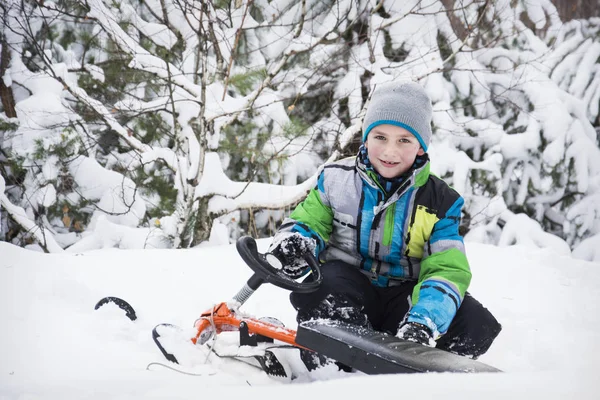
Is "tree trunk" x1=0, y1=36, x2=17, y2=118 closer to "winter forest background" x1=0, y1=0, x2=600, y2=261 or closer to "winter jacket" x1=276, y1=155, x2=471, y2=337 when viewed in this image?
"winter forest background" x1=0, y1=0, x2=600, y2=261

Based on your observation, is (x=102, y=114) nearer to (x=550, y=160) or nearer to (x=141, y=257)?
(x=141, y=257)

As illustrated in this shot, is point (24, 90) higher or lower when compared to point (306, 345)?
higher

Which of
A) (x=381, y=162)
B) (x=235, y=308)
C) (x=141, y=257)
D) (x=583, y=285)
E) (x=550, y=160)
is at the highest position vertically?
(x=550, y=160)

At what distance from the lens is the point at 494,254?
11.8ft

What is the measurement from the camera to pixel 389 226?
1.81 meters

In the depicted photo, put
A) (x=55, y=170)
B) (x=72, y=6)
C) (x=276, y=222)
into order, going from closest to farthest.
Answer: (x=72, y=6) → (x=55, y=170) → (x=276, y=222)

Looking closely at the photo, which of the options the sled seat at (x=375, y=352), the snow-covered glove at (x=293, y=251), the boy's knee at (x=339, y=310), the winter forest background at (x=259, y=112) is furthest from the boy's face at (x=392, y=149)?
the winter forest background at (x=259, y=112)

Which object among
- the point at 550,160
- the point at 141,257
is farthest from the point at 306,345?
the point at 550,160

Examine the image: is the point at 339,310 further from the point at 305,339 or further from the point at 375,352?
the point at 375,352

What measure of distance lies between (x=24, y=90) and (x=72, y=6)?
4.90 ft

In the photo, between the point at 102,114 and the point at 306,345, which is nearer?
the point at 306,345

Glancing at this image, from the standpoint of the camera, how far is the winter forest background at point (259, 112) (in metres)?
3.92

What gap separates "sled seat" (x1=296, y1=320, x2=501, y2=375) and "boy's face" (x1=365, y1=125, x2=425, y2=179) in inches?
27.7

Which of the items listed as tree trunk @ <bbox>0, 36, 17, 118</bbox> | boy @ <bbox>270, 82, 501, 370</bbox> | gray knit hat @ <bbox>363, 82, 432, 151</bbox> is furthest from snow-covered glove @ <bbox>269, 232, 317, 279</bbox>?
tree trunk @ <bbox>0, 36, 17, 118</bbox>
